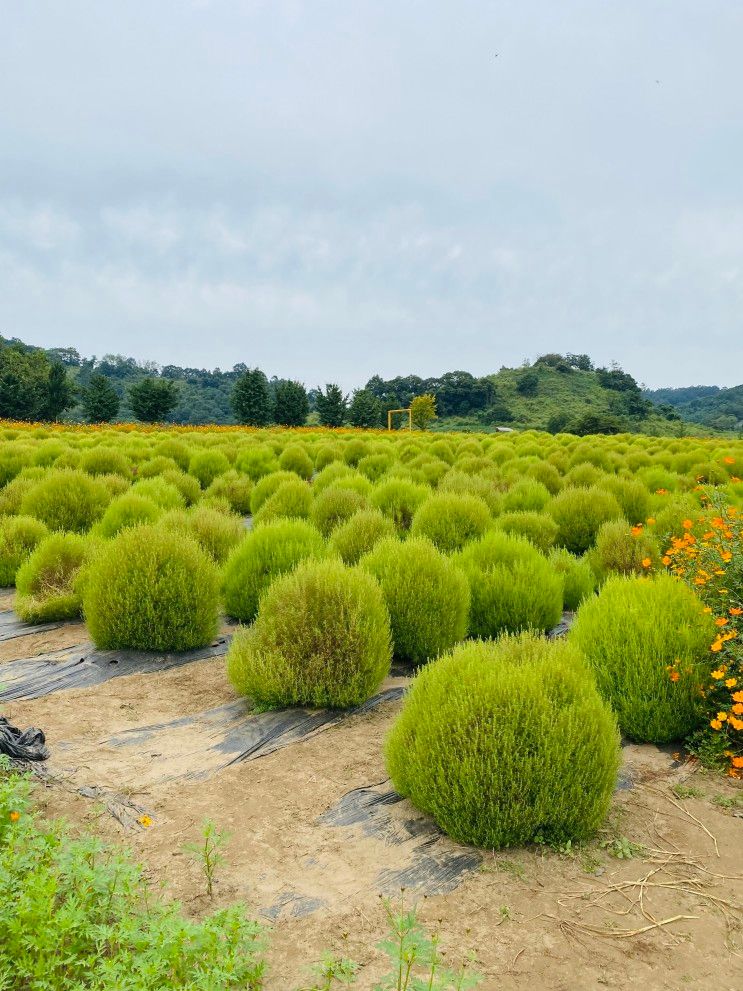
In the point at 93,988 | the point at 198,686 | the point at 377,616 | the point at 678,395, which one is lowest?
the point at 198,686

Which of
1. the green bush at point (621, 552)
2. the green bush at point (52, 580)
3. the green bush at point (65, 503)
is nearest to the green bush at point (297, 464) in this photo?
the green bush at point (65, 503)

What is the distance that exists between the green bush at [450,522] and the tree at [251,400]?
136ft

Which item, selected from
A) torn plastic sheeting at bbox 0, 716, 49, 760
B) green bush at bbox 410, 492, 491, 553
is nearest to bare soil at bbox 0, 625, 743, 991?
torn plastic sheeting at bbox 0, 716, 49, 760

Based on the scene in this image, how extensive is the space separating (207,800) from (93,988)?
1.58 m

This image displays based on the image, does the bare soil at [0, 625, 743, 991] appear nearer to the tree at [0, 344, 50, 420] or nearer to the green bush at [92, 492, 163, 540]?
the green bush at [92, 492, 163, 540]

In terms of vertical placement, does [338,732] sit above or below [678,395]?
below

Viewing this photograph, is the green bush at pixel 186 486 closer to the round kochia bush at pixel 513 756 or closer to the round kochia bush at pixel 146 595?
the round kochia bush at pixel 146 595

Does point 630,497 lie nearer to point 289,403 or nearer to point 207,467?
point 207,467

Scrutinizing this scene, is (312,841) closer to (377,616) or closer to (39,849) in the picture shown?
(39,849)

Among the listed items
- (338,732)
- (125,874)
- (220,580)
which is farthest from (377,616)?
(125,874)

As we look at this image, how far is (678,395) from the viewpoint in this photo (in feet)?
429

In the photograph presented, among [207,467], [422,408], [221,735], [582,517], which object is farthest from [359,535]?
[422,408]

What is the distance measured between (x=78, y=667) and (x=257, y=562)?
6.05 ft

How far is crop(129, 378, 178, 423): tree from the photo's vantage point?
45750mm
